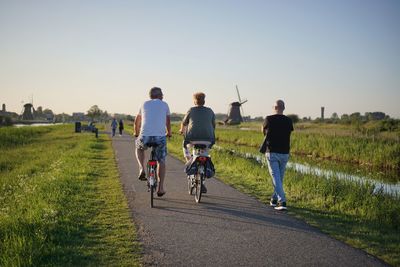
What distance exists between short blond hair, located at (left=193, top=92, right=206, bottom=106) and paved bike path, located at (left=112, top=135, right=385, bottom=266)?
2.21 metres

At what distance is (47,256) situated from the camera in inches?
189

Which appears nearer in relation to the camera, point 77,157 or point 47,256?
point 47,256

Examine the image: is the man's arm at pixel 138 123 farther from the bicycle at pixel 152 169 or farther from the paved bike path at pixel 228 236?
the paved bike path at pixel 228 236

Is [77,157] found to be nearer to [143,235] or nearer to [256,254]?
[143,235]

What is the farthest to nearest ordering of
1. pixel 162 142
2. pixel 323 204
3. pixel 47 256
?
pixel 323 204
pixel 162 142
pixel 47 256

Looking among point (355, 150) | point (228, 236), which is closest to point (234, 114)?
point (355, 150)

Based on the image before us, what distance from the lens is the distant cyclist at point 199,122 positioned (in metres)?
7.98

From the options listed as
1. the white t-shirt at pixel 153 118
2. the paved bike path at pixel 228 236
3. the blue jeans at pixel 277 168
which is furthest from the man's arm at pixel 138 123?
the blue jeans at pixel 277 168

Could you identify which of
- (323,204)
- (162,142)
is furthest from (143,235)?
(323,204)

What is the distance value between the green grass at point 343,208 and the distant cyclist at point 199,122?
2.14 meters

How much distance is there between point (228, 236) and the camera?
5727mm

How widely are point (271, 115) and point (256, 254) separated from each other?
3.56 meters

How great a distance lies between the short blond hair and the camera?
8.19 m

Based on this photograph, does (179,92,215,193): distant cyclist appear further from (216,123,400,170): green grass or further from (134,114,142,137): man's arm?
(216,123,400,170): green grass
